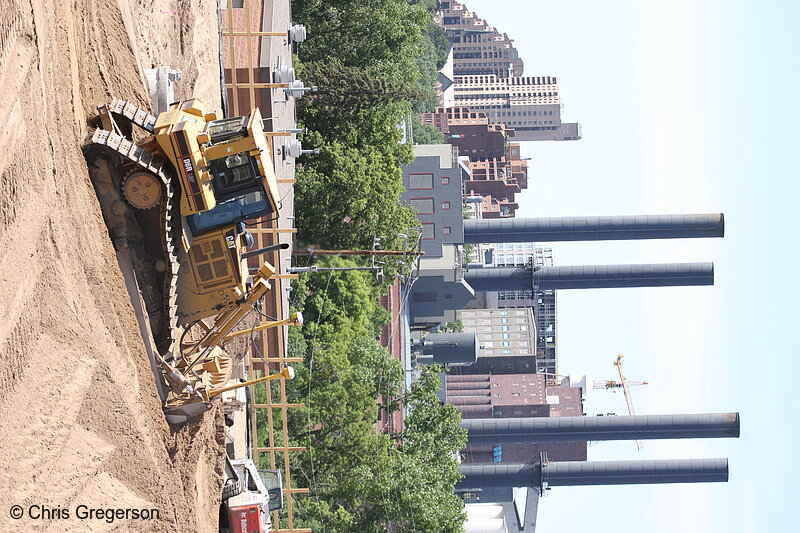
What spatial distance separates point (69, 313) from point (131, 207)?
4787mm

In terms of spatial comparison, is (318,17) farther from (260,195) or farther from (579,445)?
(579,445)

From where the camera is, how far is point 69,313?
70.0 feet

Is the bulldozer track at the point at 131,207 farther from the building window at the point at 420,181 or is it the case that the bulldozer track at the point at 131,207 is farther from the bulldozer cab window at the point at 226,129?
the building window at the point at 420,181

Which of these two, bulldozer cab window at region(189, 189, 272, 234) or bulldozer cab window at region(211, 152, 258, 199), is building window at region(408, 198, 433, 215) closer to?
bulldozer cab window at region(189, 189, 272, 234)

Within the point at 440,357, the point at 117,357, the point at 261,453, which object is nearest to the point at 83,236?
the point at 117,357

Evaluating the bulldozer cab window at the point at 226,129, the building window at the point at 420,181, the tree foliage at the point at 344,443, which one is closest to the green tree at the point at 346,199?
the tree foliage at the point at 344,443

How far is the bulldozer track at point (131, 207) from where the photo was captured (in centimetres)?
2395

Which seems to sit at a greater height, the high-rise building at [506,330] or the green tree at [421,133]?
the green tree at [421,133]

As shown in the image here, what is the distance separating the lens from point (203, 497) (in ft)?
95.8

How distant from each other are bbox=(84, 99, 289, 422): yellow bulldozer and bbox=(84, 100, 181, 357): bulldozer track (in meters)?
0.02

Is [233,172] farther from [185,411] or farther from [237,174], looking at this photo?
[185,411]

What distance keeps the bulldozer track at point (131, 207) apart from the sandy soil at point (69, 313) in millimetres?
606

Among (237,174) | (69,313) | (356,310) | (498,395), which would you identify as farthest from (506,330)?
(69,313)

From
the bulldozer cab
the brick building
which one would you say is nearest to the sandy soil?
the bulldozer cab
